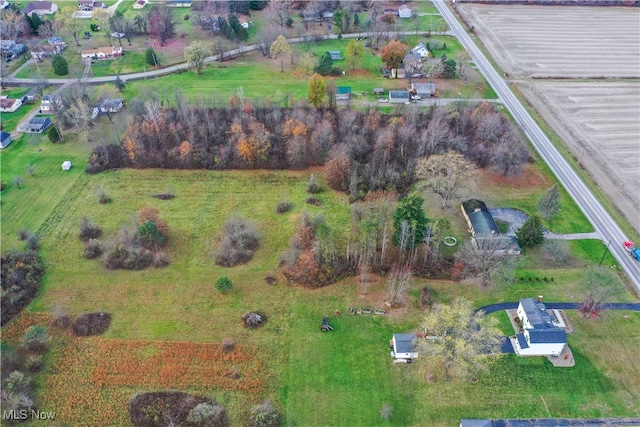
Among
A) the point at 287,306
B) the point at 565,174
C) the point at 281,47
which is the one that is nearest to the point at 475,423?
the point at 287,306

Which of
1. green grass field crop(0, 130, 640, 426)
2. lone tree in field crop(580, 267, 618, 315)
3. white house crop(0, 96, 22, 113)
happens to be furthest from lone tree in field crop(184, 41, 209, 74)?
lone tree in field crop(580, 267, 618, 315)

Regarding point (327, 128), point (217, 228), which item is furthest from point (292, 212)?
point (327, 128)

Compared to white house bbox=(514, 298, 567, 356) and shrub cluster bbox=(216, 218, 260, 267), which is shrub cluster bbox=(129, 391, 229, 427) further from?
white house bbox=(514, 298, 567, 356)

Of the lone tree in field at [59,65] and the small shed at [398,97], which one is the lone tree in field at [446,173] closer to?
the small shed at [398,97]

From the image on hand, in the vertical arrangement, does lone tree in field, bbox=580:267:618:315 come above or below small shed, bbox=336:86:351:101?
below

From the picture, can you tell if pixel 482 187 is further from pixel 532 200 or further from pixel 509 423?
pixel 509 423
